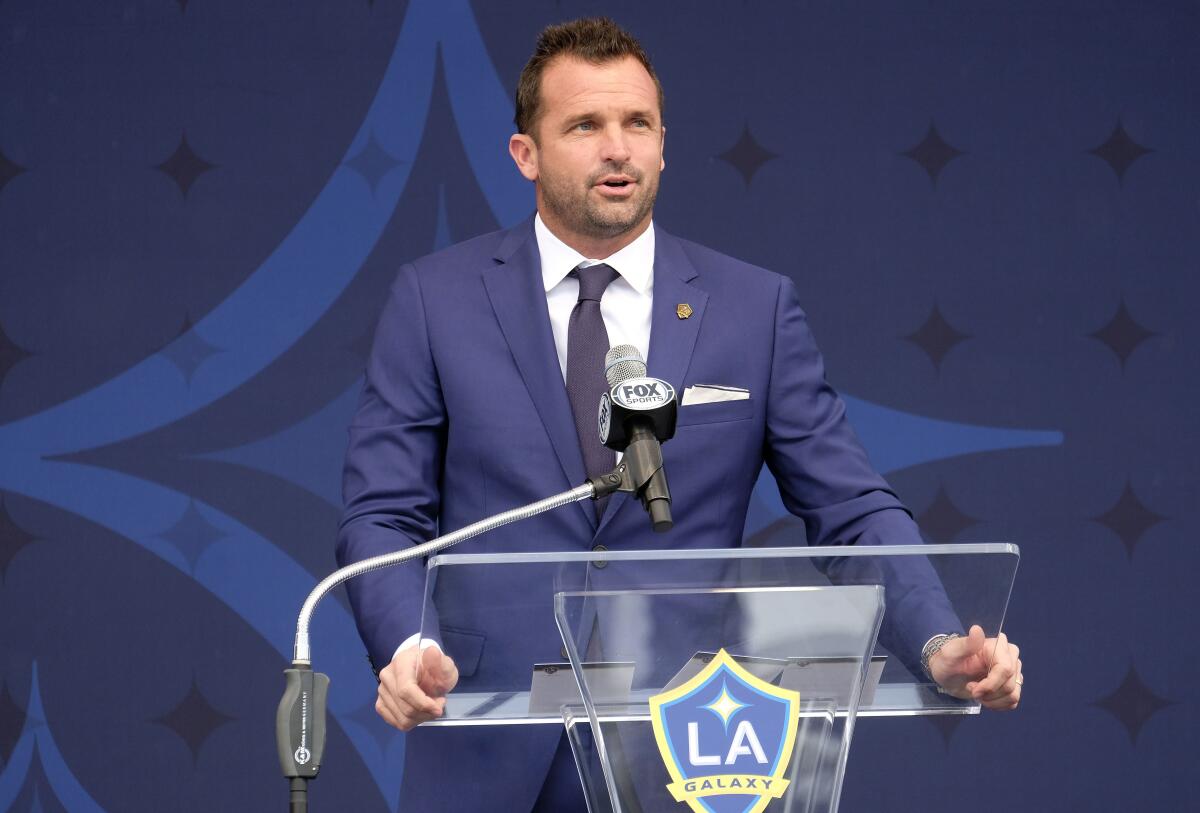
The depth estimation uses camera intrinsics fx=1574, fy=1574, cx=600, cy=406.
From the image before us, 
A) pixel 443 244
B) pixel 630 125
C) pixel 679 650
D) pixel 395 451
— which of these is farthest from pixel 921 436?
pixel 679 650

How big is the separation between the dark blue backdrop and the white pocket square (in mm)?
1199

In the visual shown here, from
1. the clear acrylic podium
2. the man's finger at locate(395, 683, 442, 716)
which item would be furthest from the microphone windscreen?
the man's finger at locate(395, 683, 442, 716)

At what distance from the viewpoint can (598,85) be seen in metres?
2.32

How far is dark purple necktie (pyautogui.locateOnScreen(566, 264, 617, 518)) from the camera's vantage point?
2.18 metres

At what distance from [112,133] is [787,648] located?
8.16 ft

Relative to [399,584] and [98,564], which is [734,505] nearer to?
[399,584]

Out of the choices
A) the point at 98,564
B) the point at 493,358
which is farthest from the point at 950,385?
the point at 98,564

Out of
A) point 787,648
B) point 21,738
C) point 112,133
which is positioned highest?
point 112,133

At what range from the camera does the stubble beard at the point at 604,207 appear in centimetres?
230

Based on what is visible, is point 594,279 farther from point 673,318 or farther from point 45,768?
point 45,768

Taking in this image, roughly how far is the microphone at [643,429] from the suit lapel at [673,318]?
21.9 inches

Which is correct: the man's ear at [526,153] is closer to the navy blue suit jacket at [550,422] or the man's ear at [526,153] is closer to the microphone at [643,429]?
the navy blue suit jacket at [550,422]

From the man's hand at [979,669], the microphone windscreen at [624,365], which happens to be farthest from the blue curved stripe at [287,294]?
the man's hand at [979,669]

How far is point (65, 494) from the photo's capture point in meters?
3.37
